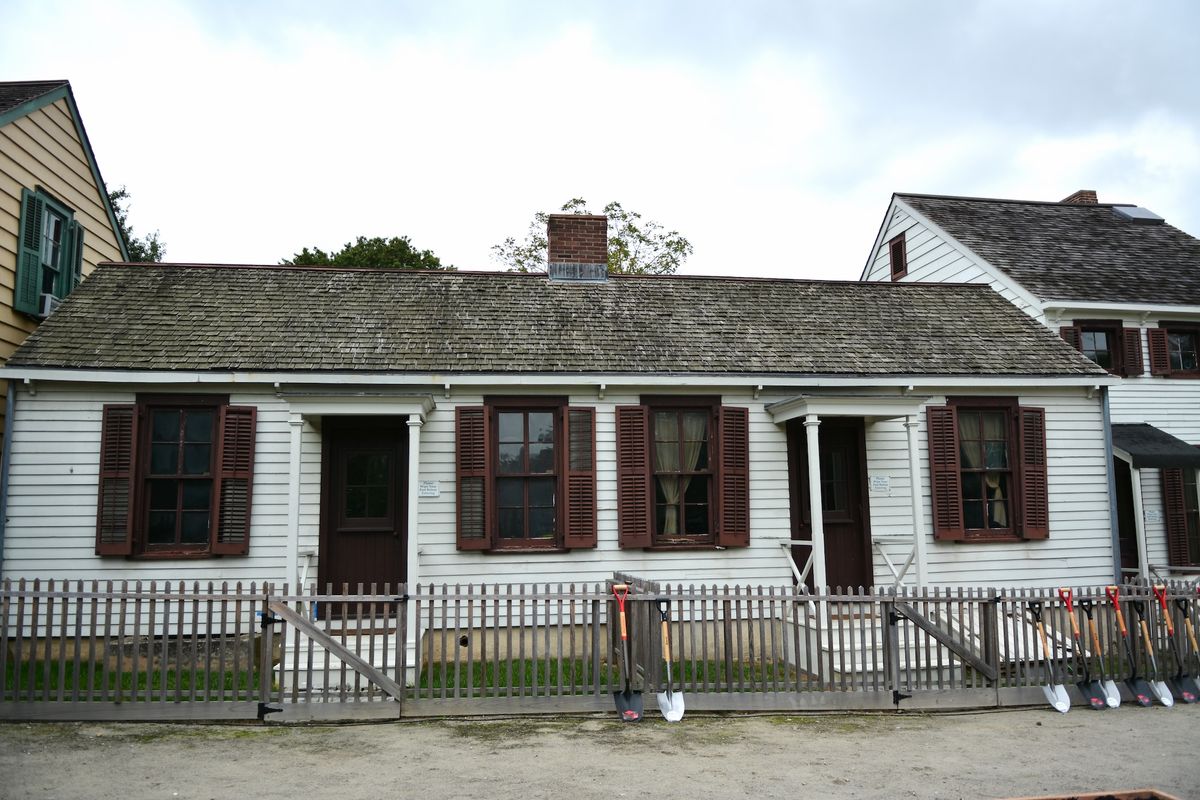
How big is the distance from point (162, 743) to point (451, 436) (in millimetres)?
4775

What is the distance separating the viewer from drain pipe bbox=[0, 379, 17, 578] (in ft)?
33.0

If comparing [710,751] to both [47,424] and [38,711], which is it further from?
[47,424]

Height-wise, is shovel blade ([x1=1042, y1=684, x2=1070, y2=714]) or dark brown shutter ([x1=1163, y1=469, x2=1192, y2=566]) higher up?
dark brown shutter ([x1=1163, y1=469, x2=1192, y2=566])

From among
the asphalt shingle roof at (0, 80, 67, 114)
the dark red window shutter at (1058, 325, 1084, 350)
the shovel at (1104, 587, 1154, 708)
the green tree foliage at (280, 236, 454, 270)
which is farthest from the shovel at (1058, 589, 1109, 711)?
the green tree foliage at (280, 236, 454, 270)

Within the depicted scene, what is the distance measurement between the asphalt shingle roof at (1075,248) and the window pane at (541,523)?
30.0 feet

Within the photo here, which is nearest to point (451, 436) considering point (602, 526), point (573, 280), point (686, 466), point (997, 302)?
point (602, 526)

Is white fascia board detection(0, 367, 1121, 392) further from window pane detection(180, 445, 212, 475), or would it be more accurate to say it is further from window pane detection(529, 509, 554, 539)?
window pane detection(529, 509, 554, 539)

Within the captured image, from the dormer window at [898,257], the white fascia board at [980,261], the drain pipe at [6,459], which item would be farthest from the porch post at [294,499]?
the dormer window at [898,257]

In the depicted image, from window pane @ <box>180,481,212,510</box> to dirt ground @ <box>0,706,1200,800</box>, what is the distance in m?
3.29

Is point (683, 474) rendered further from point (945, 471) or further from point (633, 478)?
point (945, 471)

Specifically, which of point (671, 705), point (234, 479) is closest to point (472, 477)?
point (234, 479)

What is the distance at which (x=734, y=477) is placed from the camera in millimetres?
11297

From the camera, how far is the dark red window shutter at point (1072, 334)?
1459cm

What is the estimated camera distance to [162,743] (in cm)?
709
